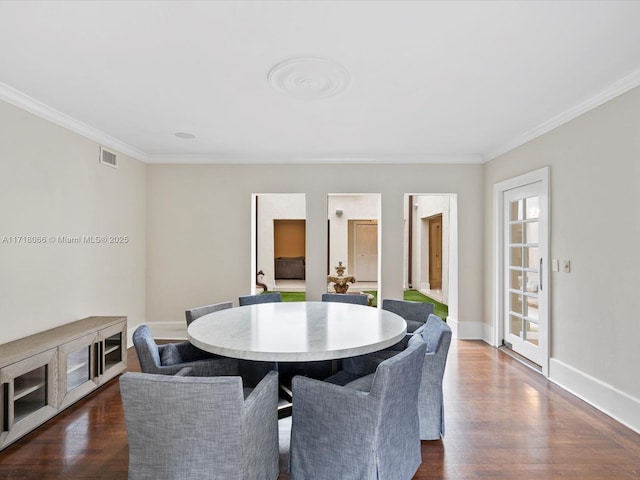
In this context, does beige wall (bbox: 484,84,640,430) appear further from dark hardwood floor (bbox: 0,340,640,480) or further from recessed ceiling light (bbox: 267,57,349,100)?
recessed ceiling light (bbox: 267,57,349,100)

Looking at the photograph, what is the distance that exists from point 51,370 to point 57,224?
54.4 inches

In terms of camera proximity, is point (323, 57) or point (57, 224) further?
point (57, 224)

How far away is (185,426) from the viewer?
1396 mm

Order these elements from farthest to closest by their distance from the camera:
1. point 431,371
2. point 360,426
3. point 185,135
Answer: point 185,135, point 431,371, point 360,426

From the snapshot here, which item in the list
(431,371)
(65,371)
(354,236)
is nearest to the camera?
(431,371)

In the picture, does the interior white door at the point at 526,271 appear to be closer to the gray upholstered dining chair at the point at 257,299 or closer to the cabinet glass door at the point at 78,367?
the gray upholstered dining chair at the point at 257,299

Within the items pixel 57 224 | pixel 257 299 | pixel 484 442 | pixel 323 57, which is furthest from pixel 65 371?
pixel 484 442

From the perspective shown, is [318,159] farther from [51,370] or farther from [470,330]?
[51,370]

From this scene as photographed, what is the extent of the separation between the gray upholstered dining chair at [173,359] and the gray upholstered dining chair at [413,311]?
152cm

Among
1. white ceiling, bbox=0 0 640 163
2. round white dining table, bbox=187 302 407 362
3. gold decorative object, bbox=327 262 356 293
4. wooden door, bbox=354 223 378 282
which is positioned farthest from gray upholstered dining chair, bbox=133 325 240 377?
wooden door, bbox=354 223 378 282

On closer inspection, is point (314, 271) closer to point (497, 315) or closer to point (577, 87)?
point (497, 315)

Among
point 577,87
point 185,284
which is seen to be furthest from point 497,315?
point 185,284

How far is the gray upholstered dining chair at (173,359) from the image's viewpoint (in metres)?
2.06

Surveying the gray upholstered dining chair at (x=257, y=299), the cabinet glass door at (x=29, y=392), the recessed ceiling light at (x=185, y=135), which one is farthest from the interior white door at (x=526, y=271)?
the cabinet glass door at (x=29, y=392)
